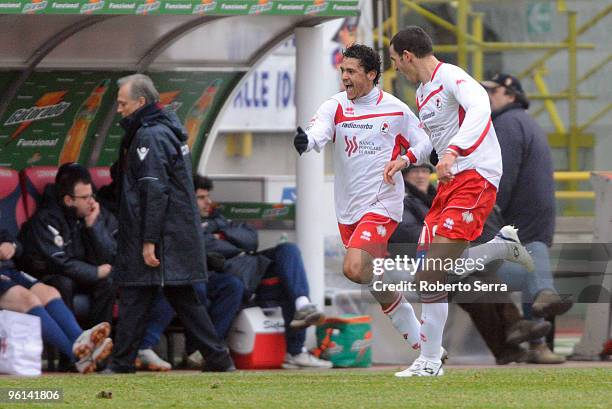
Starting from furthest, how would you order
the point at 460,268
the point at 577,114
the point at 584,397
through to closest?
the point at 577,114
the point at 460,268
the point at 584,397

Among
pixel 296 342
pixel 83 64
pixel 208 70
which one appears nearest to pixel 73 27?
pixel 83 64

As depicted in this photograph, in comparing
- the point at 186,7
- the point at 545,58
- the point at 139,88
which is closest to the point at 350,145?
the point at 139,88

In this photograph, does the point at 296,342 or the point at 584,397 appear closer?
the point at 584,397

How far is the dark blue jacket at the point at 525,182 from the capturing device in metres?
12.7

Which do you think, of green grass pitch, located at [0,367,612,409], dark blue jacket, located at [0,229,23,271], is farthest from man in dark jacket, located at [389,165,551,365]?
dark blue jacket, located at [0,229,23,271]

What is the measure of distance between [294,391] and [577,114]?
997cm

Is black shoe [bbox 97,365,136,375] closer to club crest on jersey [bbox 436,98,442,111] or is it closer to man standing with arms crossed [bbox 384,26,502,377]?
man standing with arms crossed [bbox 384,26,502,377]

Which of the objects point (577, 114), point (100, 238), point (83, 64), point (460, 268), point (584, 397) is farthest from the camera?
point (577, 114)

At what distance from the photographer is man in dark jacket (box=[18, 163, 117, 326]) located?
12000 mm

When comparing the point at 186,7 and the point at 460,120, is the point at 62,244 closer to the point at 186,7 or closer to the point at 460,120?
the point at 186,7

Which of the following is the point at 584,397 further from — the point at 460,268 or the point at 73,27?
the point at 73,27

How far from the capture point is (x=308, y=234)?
12.7m

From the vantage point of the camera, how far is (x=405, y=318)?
10.8m

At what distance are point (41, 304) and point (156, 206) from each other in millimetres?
1172
